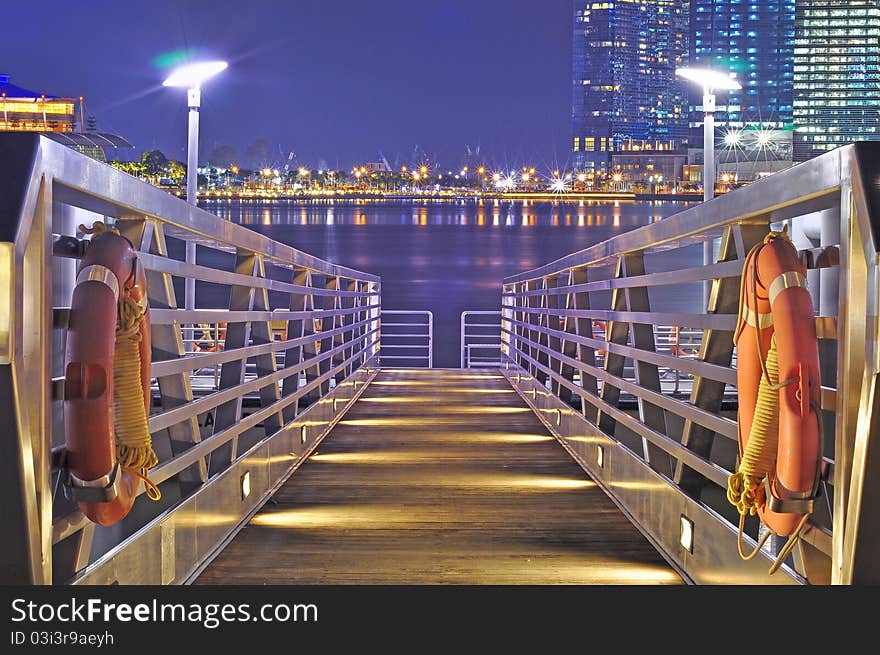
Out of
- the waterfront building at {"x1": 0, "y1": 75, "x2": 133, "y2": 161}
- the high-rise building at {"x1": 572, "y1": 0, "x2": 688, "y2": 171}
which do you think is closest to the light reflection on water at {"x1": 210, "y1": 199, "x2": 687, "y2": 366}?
the waterfront building at {"x1": 0, "y1": 75, "x2": 133, "y2": 161}

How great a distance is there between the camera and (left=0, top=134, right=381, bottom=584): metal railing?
1.69 m

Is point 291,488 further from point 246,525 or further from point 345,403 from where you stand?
point 345,403

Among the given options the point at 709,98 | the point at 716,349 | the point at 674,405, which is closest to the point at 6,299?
the point at 716,349

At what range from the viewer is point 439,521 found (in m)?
3.61

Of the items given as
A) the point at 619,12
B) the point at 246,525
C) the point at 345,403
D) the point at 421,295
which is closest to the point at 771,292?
the point at 246,525

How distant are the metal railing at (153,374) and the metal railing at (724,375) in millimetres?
1512

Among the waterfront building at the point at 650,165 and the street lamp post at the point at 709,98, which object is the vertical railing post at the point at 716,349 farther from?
the waterfront building at the point at 650,165

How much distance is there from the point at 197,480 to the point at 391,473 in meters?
1.59

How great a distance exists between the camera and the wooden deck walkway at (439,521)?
298 cm

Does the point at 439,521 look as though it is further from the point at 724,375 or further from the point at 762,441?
the point at 762,441

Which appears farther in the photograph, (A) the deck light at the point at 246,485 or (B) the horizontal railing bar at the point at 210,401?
(A) the deck light at the point at 246,485

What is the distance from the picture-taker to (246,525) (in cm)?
354

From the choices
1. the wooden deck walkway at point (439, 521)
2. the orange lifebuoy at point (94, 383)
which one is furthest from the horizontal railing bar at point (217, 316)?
the wooden deck walkway at point (439, 521)

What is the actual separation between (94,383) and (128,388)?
215 millimetres
